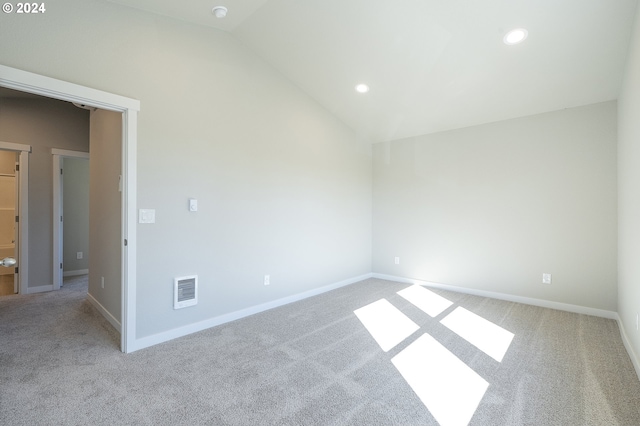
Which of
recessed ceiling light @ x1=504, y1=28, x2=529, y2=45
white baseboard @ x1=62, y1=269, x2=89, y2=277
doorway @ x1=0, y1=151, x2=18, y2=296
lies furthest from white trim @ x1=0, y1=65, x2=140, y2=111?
doorway @ x1=0, y1=151, x2=18, y2=296

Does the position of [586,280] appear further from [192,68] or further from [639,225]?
[192,68]

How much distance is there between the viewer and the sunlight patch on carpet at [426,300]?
3.52m

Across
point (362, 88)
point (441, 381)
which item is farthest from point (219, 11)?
point (441, 381)

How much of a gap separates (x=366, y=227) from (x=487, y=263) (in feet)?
6.45

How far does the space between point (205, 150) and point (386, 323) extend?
2.63m

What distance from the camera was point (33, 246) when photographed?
4.31 meters

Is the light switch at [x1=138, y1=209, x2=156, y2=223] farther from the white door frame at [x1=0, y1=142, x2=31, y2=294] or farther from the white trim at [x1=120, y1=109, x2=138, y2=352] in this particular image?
the white door frame at [x1=0, y1=142, x2=31, y2=294]

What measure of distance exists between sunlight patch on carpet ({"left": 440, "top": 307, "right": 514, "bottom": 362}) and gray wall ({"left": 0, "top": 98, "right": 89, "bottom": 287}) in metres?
5.70

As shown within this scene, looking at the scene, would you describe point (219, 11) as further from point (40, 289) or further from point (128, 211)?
point (40, 289)

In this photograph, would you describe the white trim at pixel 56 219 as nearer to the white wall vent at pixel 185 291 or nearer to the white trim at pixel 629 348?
the white wall vent at pixel 185 291

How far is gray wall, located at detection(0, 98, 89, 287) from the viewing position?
4203 mm

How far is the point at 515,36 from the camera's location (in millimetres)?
2547

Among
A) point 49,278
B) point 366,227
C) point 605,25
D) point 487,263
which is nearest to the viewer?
point 605,25

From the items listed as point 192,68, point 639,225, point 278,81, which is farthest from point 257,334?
point 639,225
